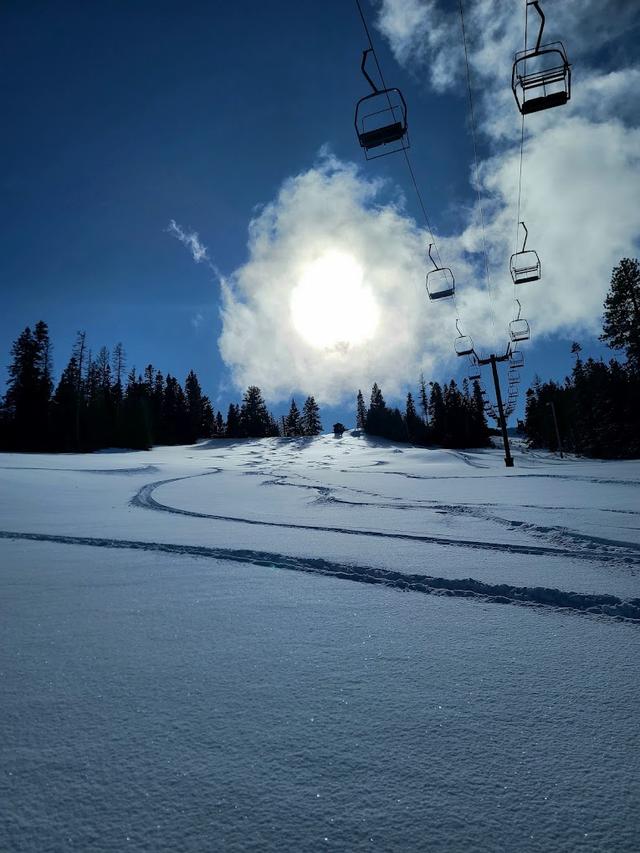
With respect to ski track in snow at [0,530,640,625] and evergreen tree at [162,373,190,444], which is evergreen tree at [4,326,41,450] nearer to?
evergreen tree at [162,373,190,444]

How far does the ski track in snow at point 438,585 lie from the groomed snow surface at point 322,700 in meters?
0.02

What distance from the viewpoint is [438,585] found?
10.2 feet

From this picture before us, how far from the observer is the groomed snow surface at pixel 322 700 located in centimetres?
113

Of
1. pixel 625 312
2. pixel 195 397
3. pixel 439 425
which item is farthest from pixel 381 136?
pixel 195 397

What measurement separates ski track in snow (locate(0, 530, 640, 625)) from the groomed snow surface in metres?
0.02

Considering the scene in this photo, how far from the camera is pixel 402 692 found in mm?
1718

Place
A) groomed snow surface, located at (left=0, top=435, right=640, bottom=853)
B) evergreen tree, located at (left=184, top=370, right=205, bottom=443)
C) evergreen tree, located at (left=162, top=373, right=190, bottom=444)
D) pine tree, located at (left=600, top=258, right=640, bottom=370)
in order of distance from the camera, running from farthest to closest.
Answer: evergreen tree, located at (left=184, top=370, right=205, bottom=443) → evergreen tree, located at (left=162, top=373, right=190, bottom=444) → pine tree, located at (left=600, top=258, right=640, bottom=370) → groomed snow surface, located at (left=0, top=435, right=640, bottom=853)

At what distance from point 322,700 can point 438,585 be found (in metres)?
1.70

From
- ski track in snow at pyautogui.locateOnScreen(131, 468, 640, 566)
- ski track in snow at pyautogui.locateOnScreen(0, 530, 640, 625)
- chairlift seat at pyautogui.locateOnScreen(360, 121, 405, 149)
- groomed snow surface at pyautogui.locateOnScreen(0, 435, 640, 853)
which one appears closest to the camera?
groomed snow surface at pyautogui.locateOnScreen(0, 435, 640, 853)

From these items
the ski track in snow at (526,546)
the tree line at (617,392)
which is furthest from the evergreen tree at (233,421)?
the ski track in snow at (526,546)

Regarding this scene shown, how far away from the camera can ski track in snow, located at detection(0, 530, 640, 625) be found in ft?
8.63

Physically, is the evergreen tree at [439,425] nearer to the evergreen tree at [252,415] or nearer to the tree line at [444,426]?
the tree line at [444,426]

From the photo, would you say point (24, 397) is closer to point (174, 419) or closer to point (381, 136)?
point (174, 419)

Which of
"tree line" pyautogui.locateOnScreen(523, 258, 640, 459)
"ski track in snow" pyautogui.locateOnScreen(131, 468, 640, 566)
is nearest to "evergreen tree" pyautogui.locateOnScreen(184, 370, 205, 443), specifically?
"tree line" pyautogui.locateOnScreen(523, 258, 640, 459)
